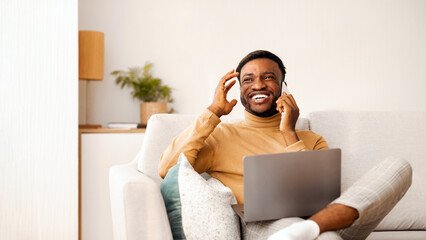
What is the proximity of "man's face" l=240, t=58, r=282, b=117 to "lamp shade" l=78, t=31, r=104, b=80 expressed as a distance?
119 centimetres

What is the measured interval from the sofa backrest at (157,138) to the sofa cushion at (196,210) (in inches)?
18.7

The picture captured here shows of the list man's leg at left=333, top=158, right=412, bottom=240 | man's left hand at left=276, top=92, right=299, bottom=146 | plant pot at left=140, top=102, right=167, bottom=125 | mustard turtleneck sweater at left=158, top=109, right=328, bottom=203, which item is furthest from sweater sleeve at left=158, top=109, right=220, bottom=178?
plant pot at left=140, top=102, right=167, bottom=125

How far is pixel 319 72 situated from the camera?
→ 3.37m

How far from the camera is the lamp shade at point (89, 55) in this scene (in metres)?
2.53

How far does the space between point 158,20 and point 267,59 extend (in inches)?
61.3

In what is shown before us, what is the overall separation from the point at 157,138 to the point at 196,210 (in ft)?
2.19

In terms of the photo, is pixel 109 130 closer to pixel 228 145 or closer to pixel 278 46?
pixel 228 145

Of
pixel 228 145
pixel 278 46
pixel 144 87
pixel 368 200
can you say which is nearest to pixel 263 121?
pixel 228 145

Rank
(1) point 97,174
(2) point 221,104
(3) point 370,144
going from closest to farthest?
(2) point 221,104, (3) point 370,144, (1) point 97,174

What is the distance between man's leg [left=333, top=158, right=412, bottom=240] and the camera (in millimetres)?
1151

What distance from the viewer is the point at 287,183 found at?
122 cm

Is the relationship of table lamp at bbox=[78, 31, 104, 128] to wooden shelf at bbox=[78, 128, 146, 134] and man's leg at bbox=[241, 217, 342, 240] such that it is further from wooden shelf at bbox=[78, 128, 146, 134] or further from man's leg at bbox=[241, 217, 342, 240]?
man's leg at bbox=[241, 217, 342, 240]
